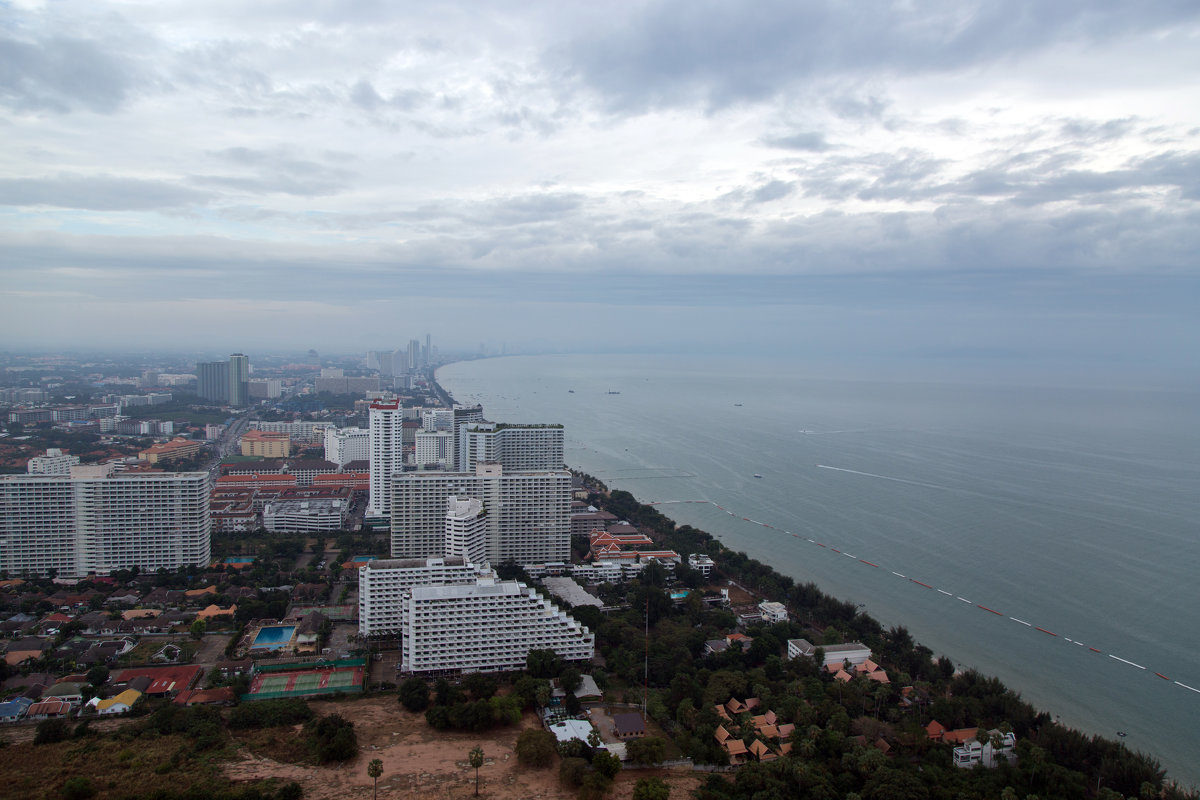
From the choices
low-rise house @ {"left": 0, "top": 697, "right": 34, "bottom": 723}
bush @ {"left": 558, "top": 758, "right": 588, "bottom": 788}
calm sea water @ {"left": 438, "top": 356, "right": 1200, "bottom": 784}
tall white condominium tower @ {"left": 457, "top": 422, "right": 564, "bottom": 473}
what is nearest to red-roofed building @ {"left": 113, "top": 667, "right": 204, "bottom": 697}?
low-rise house @ {"left": 0, "top": 697, "right": 34, "bottom": 723}

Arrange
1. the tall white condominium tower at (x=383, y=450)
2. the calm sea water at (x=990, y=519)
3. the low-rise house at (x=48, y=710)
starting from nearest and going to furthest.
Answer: the low-rise house at (x=48, y=710) < the calm sea water at (x=990, y=519) < the tall white condominium tower at (x=383, y=450)

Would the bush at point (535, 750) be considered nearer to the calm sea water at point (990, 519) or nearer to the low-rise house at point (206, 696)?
the low-rise house at point (206, 696)

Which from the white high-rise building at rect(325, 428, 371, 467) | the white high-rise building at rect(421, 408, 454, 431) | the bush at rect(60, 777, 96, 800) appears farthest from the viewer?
the white high-rise building at rect(421, 408, 454, 431)

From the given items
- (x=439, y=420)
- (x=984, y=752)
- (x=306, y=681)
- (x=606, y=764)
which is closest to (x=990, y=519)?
(x=984, y=752)

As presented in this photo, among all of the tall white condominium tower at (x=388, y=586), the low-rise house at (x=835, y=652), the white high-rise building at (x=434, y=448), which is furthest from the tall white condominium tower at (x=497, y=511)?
the white high-rise building at (x=434, y=448)

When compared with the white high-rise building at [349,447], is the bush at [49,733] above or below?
below

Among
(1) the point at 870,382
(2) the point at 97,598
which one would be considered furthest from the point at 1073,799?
(1) the point at 870,382

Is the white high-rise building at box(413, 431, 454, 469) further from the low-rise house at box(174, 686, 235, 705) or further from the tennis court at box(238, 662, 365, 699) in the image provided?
the low-rise house at box(174, 686, 235, 705)
